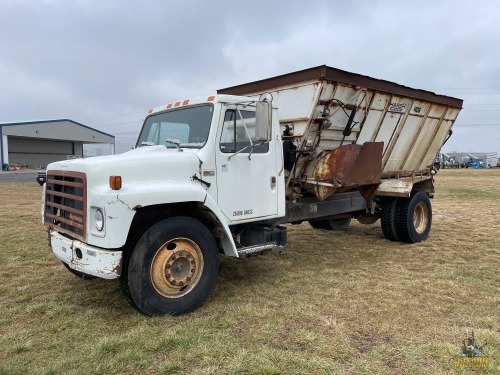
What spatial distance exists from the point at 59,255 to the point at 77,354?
1359 millimetres

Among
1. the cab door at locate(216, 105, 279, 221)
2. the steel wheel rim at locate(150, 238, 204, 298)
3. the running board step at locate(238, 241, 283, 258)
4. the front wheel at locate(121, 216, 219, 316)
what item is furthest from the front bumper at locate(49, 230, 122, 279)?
the running board step at locate(238, 241, 283, 258)

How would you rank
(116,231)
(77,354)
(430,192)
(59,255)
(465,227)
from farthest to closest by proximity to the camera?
(465,227) → (430,192) → (59,255) → (116,231) → (77,354)

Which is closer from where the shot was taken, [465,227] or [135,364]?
A: [135,364]

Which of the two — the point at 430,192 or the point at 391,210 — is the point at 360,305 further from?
the point at 430,192

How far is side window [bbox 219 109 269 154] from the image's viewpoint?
4.75m

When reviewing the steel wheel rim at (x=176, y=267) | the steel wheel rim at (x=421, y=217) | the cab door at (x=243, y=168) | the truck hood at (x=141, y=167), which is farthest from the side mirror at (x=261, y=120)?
the steel wheel rim at (x=421, y=217)

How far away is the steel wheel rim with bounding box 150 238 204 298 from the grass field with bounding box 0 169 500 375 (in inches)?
11.8

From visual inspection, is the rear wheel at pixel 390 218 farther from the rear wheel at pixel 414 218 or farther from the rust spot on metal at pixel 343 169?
the rust spot on metal at pixel 343 169

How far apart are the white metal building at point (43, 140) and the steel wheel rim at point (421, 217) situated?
138ft

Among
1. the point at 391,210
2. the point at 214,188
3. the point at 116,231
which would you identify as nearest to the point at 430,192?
the point at 391,210

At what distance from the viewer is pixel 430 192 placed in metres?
8.76

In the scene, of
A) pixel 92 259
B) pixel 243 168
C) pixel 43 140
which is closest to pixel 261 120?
pixel 243 168

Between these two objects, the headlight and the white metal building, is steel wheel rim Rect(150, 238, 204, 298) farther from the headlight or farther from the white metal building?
the white metal building

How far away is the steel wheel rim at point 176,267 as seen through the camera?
13.8 ft
